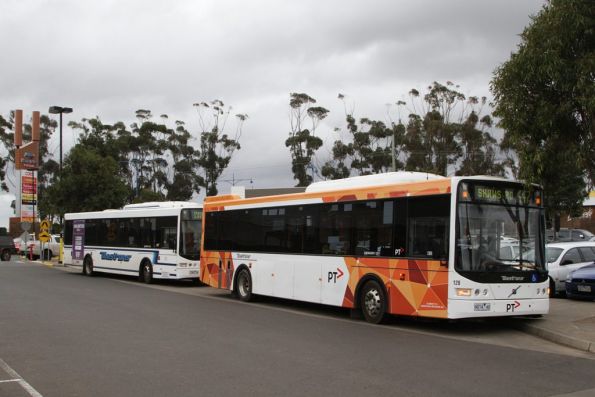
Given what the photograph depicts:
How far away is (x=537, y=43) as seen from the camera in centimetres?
1160

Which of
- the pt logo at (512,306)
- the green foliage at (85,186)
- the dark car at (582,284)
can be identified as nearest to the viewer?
the pt logo at (512,306)

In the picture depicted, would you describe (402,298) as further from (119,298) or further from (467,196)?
(119,298)

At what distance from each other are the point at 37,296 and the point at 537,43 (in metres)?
14.3

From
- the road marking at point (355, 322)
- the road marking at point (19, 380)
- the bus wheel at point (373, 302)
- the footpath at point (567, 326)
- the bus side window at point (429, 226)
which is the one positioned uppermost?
the bus side window at point (429, 226)

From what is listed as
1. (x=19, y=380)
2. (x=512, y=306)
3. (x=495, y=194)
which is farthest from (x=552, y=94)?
(x=19, y=380)

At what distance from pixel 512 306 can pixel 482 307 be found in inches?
28.7

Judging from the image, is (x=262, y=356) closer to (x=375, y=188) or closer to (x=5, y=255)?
(x=375, y=188)

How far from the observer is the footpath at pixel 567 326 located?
34.0ft

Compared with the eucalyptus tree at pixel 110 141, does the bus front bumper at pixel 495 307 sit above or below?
below

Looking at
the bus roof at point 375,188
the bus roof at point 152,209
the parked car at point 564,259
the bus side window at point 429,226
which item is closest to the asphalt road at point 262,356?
the bus side window at point 429,226

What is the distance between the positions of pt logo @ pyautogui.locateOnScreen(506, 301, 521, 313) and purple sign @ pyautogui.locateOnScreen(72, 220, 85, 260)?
21217 millimetres

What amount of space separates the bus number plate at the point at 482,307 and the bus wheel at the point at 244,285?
7216 millimetres

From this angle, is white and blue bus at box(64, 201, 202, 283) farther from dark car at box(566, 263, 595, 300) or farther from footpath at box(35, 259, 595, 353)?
footpath at box(35, 259, 595, 353)

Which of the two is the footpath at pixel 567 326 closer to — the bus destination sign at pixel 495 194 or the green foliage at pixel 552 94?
the bus destination sign at pixel 495 194
